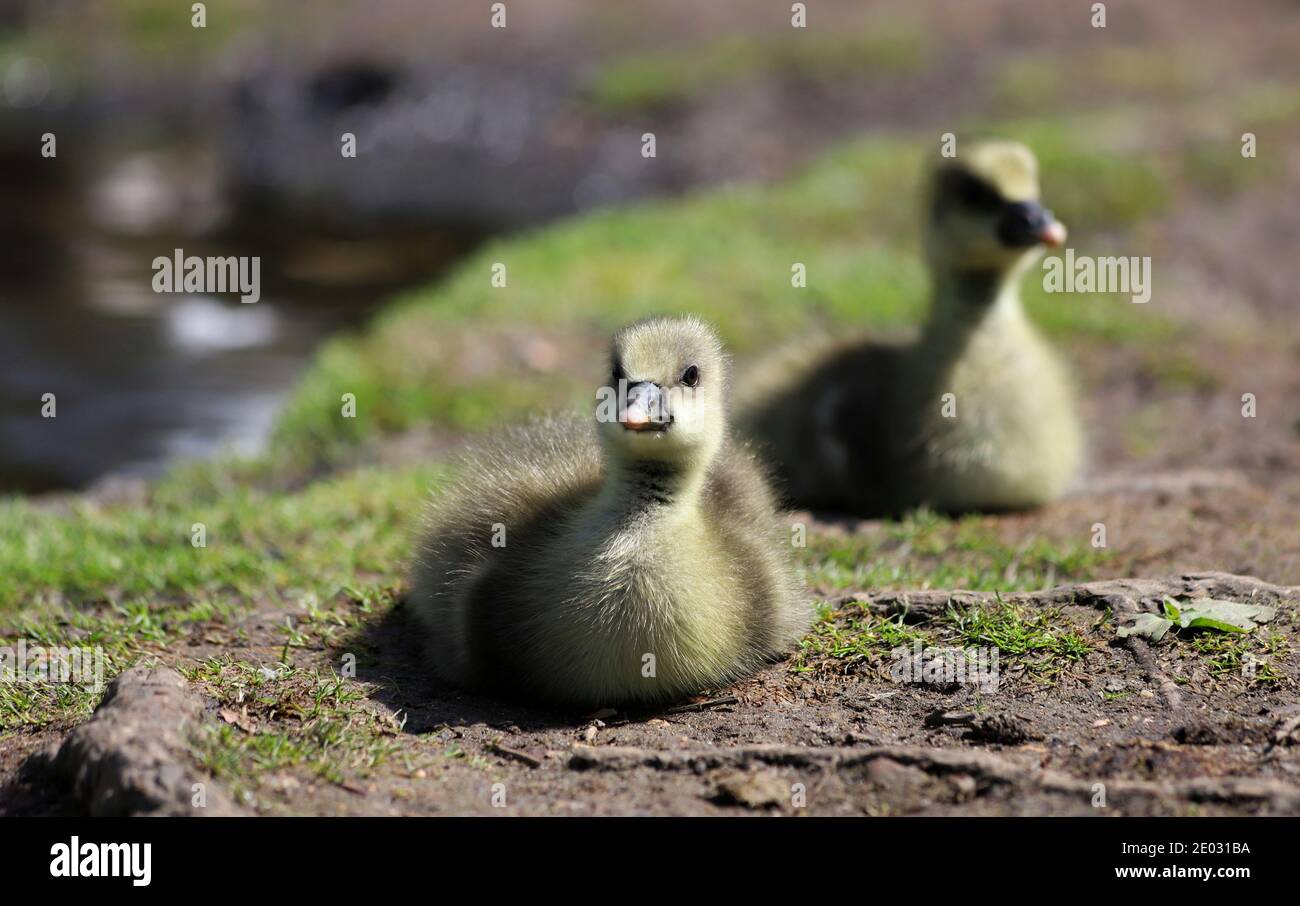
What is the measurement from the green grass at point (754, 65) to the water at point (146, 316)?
4847 millimetres

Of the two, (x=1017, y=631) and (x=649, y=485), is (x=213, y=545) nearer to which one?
(x=649, y=485)

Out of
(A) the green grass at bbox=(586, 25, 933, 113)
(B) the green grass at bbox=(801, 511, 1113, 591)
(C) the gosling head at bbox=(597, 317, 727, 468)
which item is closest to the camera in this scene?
(C) the gosling head at bbox=(597, 317, 727, 468)

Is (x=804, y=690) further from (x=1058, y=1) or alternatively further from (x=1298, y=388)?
(x=1058, y=1)

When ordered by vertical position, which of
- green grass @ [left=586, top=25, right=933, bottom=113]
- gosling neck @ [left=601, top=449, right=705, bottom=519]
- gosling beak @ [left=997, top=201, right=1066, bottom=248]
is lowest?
gosling neck @ [left=601, top=449, right=705, bottom=519]

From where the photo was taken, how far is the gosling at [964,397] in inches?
309

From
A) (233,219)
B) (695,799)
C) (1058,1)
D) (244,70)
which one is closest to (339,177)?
(233,219)

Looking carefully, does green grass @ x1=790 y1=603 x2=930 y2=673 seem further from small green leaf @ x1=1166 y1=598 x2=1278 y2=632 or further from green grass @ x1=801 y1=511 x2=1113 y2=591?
small green leaf @ x1=1166 y1=598 x2=1278 y2=632

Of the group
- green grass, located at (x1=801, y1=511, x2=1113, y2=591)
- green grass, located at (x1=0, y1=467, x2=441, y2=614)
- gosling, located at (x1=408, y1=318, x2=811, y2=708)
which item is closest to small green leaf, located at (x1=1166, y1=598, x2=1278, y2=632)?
green grass, located at (x1=801, y1=511, x2=1113, y2=591)

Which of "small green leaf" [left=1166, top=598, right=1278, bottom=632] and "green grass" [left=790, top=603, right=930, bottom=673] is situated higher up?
"small green leaf" [left=1166, top=598, right=1278, bottom=632]

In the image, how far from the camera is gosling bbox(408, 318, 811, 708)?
4.83 m

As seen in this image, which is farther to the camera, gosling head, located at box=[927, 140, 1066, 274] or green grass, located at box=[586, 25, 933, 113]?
green grass, located at box=[586, 25, 933, 113]

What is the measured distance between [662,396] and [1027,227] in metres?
3.61

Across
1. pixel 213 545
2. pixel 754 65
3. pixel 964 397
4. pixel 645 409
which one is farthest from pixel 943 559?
pixel 754 65
